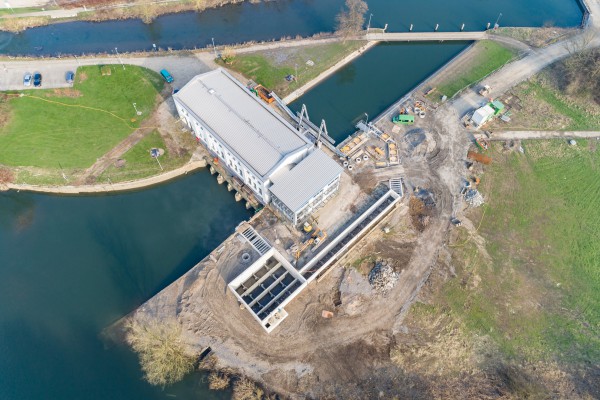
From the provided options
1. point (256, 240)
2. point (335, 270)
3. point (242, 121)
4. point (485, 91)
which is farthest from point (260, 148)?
point (485, 91)

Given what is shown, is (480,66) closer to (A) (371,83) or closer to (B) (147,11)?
(A) (371,83)

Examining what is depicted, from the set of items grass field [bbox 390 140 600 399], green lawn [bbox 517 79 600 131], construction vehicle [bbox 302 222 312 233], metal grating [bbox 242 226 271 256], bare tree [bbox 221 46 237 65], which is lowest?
grass field [bbox 390 140 600 399]

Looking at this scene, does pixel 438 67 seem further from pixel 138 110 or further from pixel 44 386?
pixel 44 386

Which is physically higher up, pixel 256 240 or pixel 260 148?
→ pixel 260 148

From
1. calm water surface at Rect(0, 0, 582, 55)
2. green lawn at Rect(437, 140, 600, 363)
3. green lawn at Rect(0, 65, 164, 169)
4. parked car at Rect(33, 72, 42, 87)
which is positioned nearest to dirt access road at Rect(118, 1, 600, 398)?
green lawn at Rect(437, 140, 600, 363)

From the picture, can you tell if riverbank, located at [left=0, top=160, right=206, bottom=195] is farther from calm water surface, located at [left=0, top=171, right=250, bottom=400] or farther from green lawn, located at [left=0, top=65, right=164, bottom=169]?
green lawn, located at [left=0, top=65, right=164, bottom=169]

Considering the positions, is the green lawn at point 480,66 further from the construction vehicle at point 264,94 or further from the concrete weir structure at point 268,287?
the concrete weir structure at point 268,287
